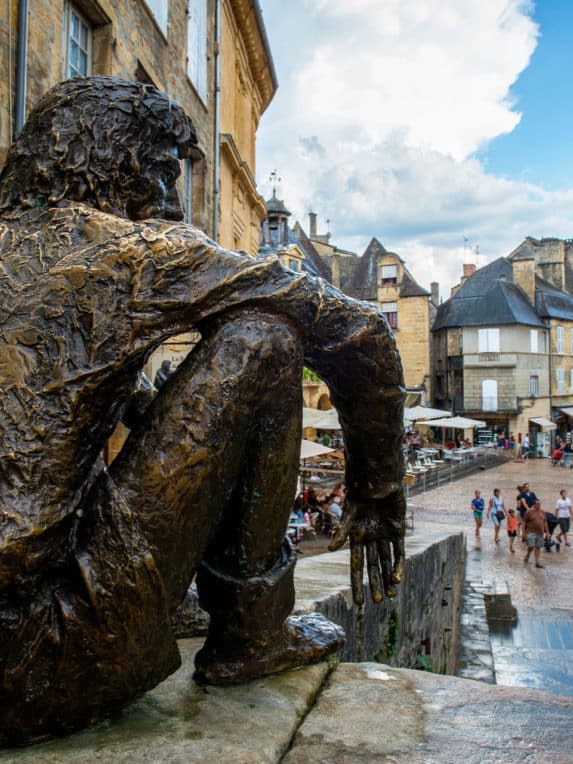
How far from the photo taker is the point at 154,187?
1958 millimetres

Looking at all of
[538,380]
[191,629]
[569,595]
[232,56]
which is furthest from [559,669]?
[538,380]

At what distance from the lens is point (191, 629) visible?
2553 mm

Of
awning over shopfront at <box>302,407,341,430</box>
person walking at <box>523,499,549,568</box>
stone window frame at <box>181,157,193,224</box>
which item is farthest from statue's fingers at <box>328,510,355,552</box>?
awning over shopfront at <box>302,407,341,430</box>

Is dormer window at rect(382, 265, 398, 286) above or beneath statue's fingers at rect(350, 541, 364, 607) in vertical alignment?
above

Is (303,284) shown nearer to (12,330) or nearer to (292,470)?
(292,470)

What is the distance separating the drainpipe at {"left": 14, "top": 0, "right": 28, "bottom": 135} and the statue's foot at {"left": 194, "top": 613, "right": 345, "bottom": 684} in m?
6.00

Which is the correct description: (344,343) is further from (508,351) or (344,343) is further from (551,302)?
(551,302)

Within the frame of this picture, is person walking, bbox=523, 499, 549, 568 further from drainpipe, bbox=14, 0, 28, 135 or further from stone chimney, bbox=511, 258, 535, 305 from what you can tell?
stone chimney, bbox=511, 258, 535, 305

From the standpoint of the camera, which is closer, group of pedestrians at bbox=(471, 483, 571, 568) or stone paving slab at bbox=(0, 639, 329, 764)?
stone paving slab at bbox=(0, 639, 329, 764)

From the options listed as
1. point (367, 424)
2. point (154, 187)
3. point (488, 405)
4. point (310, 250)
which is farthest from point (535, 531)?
point (310, 250)

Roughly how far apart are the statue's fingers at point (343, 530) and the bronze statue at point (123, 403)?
0.20 m

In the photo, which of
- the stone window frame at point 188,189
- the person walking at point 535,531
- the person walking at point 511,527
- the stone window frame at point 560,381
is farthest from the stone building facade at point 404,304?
the stone window frame at point 188,189

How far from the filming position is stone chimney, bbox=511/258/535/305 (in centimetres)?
4622

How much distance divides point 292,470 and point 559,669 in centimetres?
860
